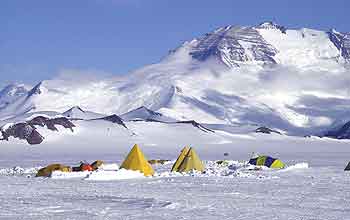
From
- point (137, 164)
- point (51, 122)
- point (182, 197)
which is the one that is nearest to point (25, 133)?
point (51, 122)

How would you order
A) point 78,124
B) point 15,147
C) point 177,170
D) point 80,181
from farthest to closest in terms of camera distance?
1. point 78,124
2. point 15,147
3. point 177,170
4. point 80,181

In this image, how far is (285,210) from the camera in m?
22.6

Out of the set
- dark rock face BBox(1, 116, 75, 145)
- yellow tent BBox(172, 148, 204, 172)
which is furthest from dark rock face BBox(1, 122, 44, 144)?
yellow tent BBox(172, 148, 204, 172)

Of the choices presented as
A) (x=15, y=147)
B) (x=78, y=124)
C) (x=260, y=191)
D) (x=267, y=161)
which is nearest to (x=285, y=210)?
(x=260, y=191)

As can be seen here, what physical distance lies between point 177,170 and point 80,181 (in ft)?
35.1

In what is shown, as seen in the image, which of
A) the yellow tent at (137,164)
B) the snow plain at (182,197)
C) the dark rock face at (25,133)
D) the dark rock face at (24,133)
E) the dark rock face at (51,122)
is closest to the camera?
the snow plain at (182,197)

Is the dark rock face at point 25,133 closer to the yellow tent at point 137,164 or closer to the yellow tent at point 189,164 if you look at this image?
the yellow tent at point 189,164

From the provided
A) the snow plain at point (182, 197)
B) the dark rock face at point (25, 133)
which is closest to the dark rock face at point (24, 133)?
the dark rock face at point (25, 133)

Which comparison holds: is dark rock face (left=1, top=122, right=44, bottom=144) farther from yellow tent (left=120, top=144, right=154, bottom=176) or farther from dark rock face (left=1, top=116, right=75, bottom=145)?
yellow tent (left=120, top=144, right=154, bottom=176)

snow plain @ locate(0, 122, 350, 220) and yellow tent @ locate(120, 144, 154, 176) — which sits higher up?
yellow tent @ locate(120, 144, 154, 176)

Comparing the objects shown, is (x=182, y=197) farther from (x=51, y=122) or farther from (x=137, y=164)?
(x=51, y=122)

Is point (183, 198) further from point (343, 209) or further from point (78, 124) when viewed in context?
point (78, 124)

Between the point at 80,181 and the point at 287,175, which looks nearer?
the point at 80,181

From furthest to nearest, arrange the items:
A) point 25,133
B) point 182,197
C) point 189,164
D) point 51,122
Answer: point 51,122, point 25,133, point 189,164, point 182,197
